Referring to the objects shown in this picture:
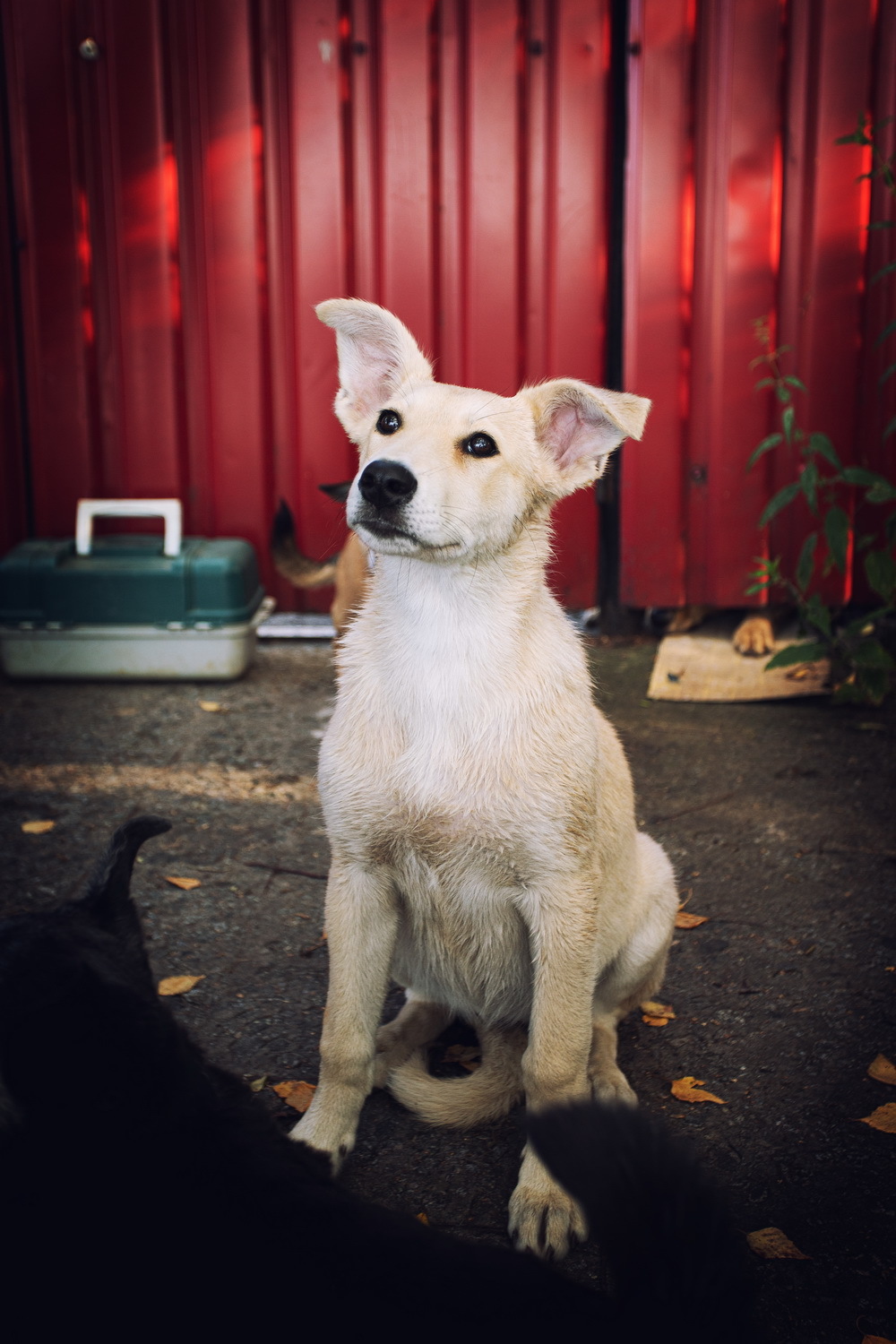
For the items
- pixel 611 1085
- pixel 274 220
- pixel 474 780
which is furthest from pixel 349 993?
pixel 274 220

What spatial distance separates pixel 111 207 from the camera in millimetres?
6121

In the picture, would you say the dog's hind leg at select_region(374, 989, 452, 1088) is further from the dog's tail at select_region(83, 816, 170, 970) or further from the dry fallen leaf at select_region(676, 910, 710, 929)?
the dry fallen leaf at select_region(676, 910, 710, 929)

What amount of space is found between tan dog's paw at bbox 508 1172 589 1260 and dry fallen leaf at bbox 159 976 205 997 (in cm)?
115

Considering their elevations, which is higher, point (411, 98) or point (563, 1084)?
point (411, 98)

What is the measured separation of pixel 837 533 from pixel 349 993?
11.7 ft

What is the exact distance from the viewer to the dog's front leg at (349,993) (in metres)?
2.15

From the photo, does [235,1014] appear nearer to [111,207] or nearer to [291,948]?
[291,948]

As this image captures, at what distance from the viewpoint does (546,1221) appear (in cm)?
198

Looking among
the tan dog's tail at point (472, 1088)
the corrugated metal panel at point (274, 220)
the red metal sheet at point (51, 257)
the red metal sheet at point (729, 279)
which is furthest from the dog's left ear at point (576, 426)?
the red metal sheet at point (51, 257)

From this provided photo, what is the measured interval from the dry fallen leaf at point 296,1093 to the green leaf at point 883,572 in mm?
3522

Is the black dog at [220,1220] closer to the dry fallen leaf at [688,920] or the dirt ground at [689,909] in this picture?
the dirt ground at [689,909]

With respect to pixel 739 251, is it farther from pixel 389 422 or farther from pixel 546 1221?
pixel 546 1221

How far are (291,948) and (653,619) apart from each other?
4185 millimetres

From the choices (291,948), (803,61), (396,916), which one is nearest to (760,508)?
(803,61)
